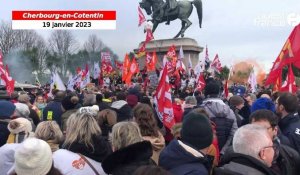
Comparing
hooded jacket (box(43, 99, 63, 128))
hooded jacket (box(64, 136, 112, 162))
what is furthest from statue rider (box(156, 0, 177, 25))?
hooded jacket (box(64, 136, 112, 162))

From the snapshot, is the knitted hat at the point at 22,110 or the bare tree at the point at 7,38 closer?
the knitted hat at the point at 22,110

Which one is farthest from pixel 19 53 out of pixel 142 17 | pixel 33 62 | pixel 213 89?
pixel 213 89

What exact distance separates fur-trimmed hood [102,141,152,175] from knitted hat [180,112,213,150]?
1.35 ft

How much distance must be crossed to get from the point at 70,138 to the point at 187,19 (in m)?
32.4

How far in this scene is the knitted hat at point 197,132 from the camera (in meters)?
3.58

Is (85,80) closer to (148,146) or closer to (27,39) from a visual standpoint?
(148,146)

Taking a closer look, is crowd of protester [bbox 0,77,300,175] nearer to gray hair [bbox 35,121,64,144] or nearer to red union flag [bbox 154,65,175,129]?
gray hair [bbox 35,121,64,144]

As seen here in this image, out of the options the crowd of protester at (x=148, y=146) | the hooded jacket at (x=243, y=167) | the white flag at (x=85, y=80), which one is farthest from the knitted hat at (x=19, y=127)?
the white flag at (x=85, y=80)

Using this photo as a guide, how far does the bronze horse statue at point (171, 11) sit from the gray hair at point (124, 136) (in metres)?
32.2

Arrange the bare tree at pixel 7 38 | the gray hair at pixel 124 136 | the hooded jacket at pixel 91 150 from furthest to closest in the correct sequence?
1. the bare tree at pixel 7 38
2. the hooded jacket at pixel 91 150
3. the gray hair at pixel 124 136

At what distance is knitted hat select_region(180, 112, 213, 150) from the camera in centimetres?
358

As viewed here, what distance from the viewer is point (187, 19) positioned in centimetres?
3566

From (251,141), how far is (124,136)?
1166mm

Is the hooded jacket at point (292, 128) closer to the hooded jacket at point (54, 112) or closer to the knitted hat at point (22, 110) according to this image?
the knitted hat at point (22, 110)
